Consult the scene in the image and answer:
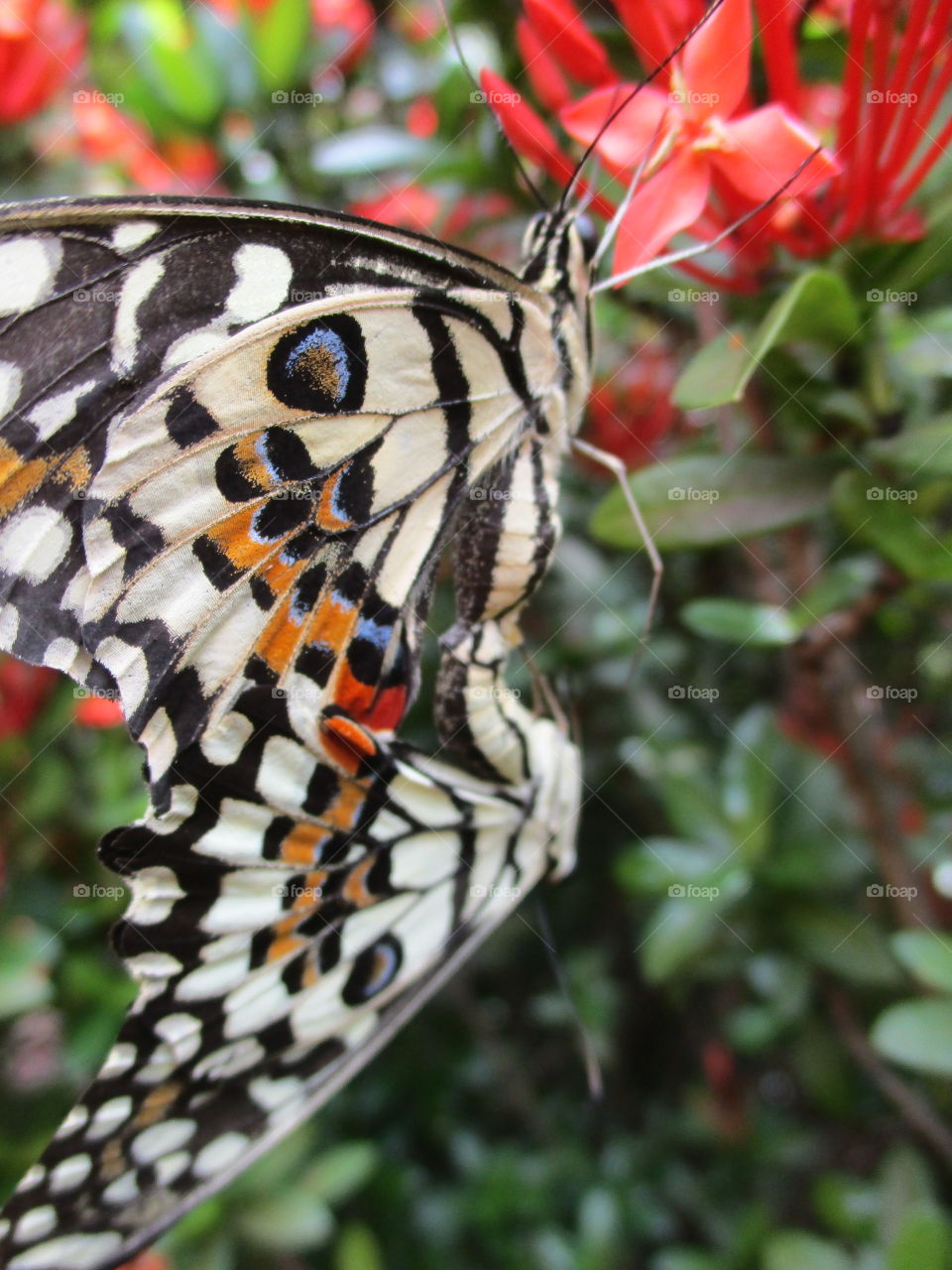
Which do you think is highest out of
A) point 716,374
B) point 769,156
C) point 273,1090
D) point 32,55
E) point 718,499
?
point 32,55

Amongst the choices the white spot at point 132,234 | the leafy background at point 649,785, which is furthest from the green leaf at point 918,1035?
the white spot at point 132,234

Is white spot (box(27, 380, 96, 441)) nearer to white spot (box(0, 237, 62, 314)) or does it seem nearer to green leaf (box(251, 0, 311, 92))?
white spot (box(0, 237, 62, 314))

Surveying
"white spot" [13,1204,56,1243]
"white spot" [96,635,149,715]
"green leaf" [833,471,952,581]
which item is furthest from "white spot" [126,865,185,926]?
"green leaf" [833,471,952,581]

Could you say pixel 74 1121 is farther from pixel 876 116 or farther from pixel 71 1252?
pixel 876 116

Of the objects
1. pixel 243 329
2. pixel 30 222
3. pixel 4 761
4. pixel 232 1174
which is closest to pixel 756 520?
pixel 243 329

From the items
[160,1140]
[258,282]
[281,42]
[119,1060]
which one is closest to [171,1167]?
[160,1140]

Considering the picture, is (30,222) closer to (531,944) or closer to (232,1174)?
(232,1174)
